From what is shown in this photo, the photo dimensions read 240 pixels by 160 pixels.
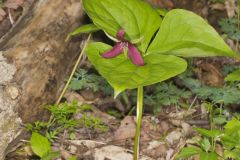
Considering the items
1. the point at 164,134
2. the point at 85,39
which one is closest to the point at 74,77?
the point at 85,39

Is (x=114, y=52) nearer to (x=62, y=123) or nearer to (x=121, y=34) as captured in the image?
(x=121, y=34)

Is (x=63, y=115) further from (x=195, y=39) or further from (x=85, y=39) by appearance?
(x=195, y=39)

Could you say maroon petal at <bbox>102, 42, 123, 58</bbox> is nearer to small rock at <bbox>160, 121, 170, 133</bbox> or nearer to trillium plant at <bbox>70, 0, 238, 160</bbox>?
trillium plant at <bbox>70, 0, 238, 160</bbox>

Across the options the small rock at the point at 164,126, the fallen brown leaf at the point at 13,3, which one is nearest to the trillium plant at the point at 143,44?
the small rock at the point at 164,126

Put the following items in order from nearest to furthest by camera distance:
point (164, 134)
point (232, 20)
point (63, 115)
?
1. point (63, 115)
2. point (164, 134)
3. point (232, 20)

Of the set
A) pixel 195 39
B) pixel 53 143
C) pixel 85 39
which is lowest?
pixel 53 143
